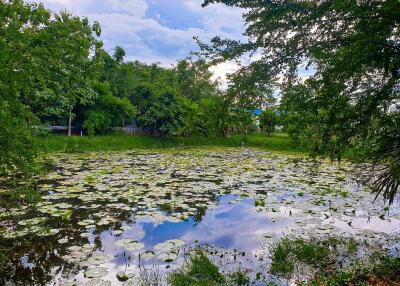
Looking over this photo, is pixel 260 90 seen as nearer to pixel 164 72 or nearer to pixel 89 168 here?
pixel 89 168

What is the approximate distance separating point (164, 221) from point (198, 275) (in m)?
→ 3.19

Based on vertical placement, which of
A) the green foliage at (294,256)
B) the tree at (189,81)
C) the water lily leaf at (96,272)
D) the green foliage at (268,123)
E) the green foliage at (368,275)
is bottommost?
the water lily leaf at (96,272)

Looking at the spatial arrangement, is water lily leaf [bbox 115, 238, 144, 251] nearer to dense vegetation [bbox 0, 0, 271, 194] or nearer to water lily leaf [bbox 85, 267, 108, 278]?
water lily leaf [bbox 85, 267, 108, 278]

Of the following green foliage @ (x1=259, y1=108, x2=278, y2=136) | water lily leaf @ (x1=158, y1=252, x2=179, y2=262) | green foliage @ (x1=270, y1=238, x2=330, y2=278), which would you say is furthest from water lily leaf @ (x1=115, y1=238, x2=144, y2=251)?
green foliage @ (x1=259, y1=108, x2=278, y2=136)

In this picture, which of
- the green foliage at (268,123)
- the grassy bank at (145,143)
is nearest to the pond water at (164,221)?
the grassy bank at (145,143)

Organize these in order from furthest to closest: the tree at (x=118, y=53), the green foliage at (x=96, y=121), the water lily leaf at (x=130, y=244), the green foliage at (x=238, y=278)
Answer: the tree at (x=118, y=53)
the green foliage at (x=96, y=121)
the water lily leaf at (x=130, y=244)
the green foliage at (x=238, y=278)

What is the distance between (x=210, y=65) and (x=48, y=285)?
16.6 feet

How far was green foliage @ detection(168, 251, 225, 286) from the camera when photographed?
5.55 meters

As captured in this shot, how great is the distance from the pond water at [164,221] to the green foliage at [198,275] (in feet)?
1.07

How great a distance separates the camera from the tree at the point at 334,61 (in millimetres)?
5106

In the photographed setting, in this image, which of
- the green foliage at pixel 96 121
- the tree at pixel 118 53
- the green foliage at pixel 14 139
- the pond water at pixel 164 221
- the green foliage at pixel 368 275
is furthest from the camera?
the tree at pixel 118 53

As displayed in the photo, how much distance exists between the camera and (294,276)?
6.00 metres

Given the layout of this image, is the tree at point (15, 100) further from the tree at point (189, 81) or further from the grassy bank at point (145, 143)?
the tree at point (189, 81)

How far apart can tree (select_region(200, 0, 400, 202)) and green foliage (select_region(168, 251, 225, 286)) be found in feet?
10.1
